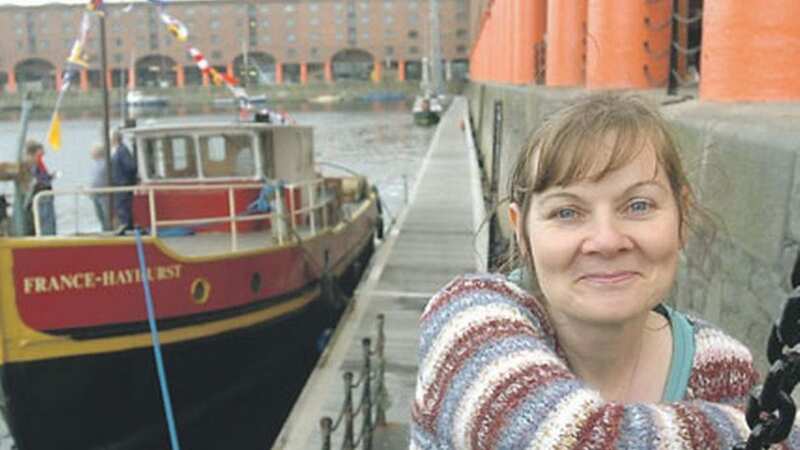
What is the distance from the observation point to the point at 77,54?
37.3 feet

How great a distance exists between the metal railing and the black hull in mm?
2162

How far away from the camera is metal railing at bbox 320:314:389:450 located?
555cm

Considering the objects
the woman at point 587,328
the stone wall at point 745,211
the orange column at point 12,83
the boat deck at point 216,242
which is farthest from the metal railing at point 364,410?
the orange column at point 12,83

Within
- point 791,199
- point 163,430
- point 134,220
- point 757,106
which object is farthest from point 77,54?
point 791,199

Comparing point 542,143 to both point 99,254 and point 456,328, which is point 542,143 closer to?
point 456,328

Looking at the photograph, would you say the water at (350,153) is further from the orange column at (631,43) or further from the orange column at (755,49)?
the orange column at (755,49)

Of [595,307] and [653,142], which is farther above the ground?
[653,142]

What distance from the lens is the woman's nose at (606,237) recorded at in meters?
1.24

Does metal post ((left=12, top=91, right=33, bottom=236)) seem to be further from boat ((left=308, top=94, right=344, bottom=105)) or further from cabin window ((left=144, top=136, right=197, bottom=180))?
boat ((left=308, top=94, right=344, bottom=105))

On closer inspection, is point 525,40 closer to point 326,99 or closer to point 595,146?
point 595,146

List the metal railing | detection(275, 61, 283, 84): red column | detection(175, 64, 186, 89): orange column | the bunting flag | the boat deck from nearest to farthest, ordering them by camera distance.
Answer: the metal railing → the bunting flag → the boat deck → detection(275, 61, 283, 84): red column → detection(175, 64, 186, 89): orange column

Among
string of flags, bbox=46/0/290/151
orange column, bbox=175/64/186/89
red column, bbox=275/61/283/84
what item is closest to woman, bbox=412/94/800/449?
string of flags, bbox=46/0/290/151

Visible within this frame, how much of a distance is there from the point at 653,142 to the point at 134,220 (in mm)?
11383

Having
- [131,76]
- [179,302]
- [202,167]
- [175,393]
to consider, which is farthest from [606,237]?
[131,76]
